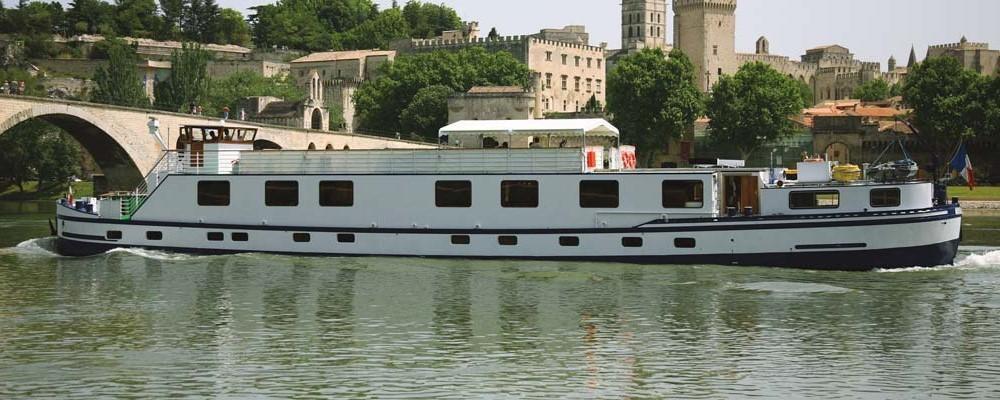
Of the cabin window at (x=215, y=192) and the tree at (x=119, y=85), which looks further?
the tree at (x=119, y=85)

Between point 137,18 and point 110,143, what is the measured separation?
81.4 meters

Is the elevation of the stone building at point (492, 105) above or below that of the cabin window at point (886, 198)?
above

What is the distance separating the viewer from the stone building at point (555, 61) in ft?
393

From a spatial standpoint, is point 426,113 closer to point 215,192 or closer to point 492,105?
point 492,105

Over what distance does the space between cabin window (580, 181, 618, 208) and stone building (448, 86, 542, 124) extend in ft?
197

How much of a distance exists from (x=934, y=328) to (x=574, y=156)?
1020 cm

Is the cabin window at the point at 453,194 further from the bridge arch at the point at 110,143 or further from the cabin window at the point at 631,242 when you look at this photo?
the bridge arch at the point at 110,143

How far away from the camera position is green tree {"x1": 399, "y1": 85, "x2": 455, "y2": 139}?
95.0m

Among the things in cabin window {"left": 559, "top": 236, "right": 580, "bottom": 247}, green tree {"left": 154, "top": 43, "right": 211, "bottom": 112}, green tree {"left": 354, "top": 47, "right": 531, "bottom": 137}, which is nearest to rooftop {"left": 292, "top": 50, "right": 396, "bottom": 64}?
green tree {"left": 354, "top": 47, "right": 531, "bottom": 137}

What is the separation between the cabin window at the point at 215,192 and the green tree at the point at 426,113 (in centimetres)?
6111

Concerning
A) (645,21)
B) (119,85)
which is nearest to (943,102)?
(119,85)

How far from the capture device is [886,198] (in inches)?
1155

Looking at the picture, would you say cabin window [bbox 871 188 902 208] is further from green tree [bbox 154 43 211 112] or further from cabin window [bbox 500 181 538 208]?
green tree [bbox 154 43 211 112]

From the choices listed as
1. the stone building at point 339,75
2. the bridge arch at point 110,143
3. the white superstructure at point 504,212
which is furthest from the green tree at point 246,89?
the white superstructure at point 504,212
